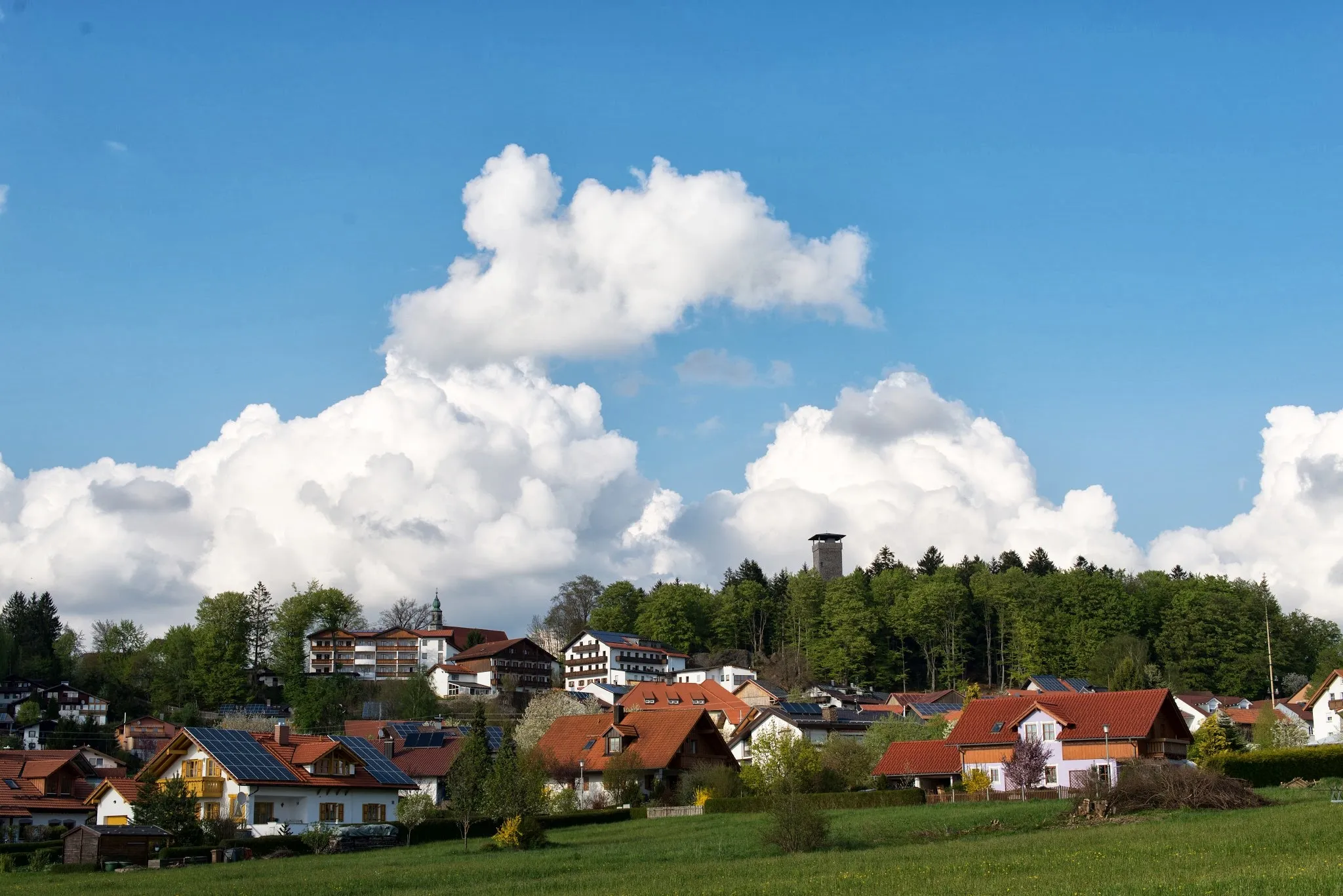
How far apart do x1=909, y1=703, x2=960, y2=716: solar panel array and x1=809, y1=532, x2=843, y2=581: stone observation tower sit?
71.3 m

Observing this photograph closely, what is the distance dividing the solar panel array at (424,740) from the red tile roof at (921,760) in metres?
28.0

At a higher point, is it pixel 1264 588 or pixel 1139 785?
pixel 1264 588

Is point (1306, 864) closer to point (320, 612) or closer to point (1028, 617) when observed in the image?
point (1028, 617)

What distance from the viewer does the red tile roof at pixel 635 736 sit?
77875 mm

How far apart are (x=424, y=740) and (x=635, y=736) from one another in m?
14.9

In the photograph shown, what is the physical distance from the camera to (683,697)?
12056 cm

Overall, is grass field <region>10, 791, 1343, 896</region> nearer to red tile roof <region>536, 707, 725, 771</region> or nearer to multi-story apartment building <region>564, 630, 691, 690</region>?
red tile roof <region>536, 707, 725, 771</region>

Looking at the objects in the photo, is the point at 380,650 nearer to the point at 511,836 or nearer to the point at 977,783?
the point at 977,783

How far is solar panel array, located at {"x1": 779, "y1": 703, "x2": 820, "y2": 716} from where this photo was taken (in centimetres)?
10619

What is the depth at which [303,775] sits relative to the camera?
65062 millimetres

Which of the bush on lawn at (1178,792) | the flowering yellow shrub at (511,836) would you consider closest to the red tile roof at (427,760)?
the flowering yellow shrub at (511,836)

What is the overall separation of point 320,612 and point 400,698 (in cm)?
3235

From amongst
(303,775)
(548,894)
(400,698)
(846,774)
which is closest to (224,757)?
(303,775)

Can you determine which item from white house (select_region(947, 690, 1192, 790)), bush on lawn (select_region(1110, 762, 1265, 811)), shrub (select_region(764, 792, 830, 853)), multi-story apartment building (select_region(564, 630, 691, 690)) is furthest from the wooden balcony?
multi-story apartment building (select_region(564, 630, 691, 690))
